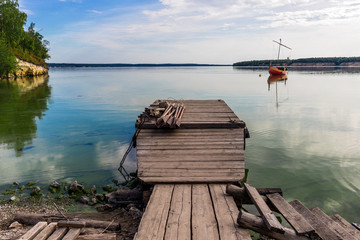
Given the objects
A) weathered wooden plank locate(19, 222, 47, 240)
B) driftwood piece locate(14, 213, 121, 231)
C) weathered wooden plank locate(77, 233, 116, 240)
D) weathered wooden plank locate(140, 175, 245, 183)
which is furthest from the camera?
weathered wooden plank locate(140, 175, 245, 183)

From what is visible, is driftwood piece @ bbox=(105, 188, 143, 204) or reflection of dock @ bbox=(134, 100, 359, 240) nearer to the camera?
reflection of dock @ bbox=(134, 100, 359, 240)

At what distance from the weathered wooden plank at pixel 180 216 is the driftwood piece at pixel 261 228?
0.87 metres

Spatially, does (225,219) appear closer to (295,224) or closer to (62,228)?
(295,224)

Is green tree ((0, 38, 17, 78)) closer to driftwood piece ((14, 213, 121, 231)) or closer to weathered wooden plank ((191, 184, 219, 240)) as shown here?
driftwood piece ((14, 213, 121, 231))

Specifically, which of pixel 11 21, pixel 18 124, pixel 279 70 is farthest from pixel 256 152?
pixel 11 21

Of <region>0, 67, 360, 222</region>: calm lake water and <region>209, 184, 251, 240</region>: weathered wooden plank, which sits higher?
<region>209, 184, 251, 240</region>: weathered wooden plank

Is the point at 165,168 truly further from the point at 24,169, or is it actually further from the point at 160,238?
the point at 24,169

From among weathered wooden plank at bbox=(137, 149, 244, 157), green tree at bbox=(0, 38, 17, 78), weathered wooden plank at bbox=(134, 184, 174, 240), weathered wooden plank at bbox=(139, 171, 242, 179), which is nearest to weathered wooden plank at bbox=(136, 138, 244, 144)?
weathered wooden plank at bbox=(137, 149, 244, 157)

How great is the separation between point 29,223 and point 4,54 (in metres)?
61.5

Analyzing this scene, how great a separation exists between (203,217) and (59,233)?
2.54 m

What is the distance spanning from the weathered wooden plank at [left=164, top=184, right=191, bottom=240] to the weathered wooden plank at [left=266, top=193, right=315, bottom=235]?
167cm

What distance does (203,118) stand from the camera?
35.7 feet

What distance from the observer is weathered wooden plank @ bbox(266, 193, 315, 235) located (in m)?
4.28

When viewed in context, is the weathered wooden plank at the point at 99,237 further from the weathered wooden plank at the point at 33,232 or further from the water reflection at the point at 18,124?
the water reflection at the point at 18,124
